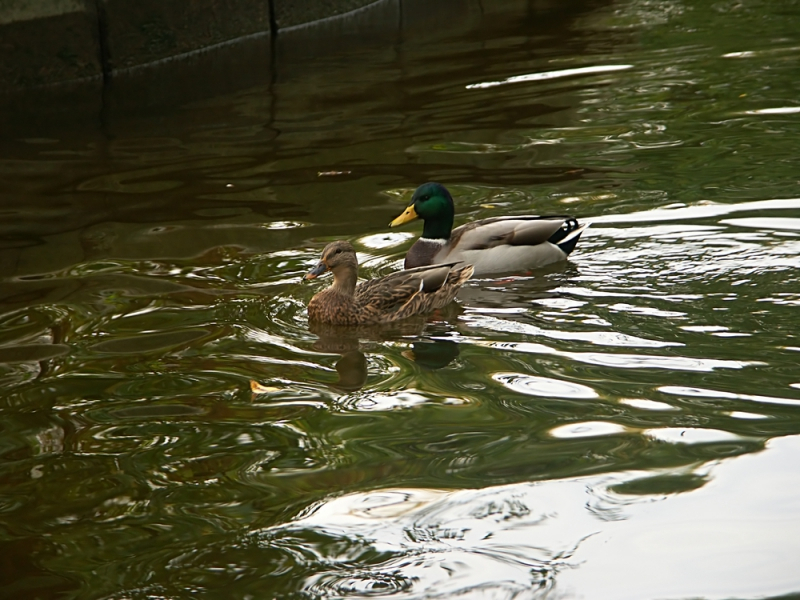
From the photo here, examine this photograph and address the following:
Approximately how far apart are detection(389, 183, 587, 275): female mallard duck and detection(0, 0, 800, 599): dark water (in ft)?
0.55

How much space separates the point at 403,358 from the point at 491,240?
160 centimetres

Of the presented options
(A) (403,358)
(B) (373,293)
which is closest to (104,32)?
(B) (373,293)

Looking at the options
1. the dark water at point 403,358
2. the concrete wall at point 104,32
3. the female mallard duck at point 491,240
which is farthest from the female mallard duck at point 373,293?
the concrete wall at point 104,32

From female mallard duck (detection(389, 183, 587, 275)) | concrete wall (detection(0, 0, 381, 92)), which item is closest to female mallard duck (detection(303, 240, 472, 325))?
female mallard duck (detection(389, 183, 587, 275))

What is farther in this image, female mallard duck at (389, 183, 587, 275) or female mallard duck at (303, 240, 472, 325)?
female mallard duck at (389, 183, 587, 275)

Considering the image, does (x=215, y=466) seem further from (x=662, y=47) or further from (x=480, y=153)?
(x=662, y=47)

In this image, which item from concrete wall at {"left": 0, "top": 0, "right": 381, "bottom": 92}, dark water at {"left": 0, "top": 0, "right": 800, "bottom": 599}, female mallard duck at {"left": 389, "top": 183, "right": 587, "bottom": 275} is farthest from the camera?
concrete wall at {"left": 0, "top": 0, "right": 381, "bottom": 92}

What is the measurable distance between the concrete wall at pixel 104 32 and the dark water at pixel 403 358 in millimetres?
943

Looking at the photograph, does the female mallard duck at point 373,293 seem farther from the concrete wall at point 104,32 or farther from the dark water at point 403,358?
the concrete wall at point 104,32

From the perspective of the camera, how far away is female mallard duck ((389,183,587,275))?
755 centimetres

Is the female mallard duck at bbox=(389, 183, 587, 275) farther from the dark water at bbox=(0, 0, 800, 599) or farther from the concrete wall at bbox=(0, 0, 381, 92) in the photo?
the concrete wall at bbox=(0, 0, 381, 92)

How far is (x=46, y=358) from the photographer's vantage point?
6359mm

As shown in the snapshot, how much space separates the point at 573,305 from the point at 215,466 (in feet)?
8.71

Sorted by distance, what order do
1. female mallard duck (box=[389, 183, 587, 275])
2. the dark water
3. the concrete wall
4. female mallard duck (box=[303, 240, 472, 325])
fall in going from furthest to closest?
the concrete wall < female mallard duck (box=[389, 183, 587, 275]) < female mallard duck (box=[303, 240, 472, 325]) < the dark water
